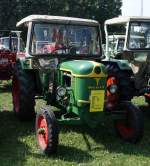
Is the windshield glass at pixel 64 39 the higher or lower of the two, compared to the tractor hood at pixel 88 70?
higher

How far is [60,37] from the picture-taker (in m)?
8.31

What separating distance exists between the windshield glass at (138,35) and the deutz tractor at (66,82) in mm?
1230

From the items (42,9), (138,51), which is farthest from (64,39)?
(42,9)

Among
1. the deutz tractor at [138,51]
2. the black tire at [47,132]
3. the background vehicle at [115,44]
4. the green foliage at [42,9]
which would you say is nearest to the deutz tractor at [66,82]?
the black tire at [47,132]

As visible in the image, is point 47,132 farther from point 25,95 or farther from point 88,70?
point 25,95

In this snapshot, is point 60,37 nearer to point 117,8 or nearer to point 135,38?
point 135,38

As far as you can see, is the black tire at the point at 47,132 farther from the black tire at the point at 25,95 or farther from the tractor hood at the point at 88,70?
the black tire at the point at 25,95

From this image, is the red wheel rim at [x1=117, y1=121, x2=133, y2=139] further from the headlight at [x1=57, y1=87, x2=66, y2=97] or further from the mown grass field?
the headlight at [x1=57, y1=87, x2=66, y2=97]

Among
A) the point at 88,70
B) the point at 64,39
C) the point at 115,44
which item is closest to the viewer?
the point at 88,70

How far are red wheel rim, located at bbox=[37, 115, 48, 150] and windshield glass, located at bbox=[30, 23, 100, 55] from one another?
1.54 metres

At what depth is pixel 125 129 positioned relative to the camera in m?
7.53

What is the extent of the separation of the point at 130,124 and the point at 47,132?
145 cm

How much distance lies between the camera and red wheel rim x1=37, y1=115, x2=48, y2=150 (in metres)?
6.81

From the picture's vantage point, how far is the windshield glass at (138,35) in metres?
9.87
